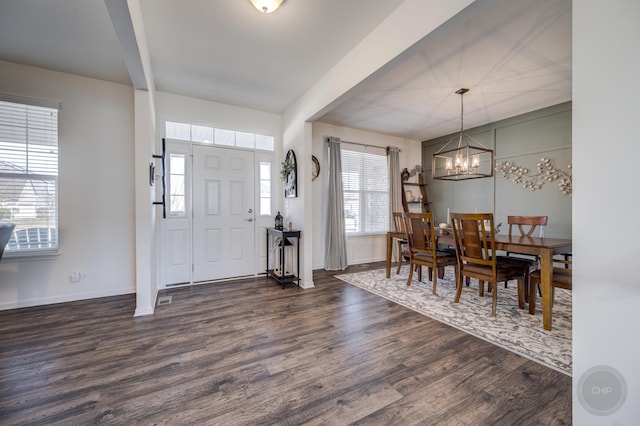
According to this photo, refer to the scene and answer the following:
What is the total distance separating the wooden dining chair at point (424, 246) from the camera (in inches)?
130

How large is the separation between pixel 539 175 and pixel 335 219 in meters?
3.40

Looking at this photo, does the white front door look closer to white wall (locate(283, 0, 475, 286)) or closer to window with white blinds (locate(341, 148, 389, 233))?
white wall (locate(283, 0, 475, 286))

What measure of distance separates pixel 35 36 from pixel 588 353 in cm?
449

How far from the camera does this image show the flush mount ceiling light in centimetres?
200

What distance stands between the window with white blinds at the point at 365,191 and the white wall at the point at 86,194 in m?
3.46

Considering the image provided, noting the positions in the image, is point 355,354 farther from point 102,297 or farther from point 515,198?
point 515,198

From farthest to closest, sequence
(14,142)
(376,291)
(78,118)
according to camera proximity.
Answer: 1. (376,291)
2. (78,118)
3. (14,142)

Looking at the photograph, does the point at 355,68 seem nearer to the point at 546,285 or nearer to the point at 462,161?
the point at 462,161

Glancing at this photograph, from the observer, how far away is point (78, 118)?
3.15 meters

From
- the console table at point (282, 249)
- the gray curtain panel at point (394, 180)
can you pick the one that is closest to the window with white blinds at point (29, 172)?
the console table at point (282, 249)

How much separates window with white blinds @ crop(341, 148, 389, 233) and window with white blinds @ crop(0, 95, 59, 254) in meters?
4.10

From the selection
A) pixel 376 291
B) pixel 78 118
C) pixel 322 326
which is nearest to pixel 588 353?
pixel 322 326

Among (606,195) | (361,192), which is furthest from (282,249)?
(606,195)

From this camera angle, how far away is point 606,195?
38.1 inches
